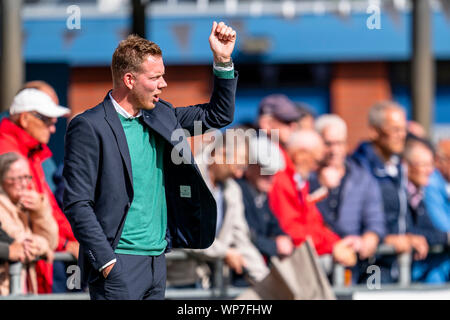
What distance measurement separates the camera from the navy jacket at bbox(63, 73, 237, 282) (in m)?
3.67

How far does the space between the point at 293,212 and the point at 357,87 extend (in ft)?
47.2

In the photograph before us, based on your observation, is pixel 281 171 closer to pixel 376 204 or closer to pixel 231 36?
pixel 376 204

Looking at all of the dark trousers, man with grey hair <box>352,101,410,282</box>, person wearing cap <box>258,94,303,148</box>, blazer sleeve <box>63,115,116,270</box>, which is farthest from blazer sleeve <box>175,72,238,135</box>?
man with grey hair <box>352,101,410,282</box>

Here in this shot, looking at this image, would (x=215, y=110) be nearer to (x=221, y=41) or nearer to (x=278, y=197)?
(x=221, y=41)

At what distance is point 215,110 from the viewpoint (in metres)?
3.91

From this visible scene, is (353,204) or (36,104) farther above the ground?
(36,104)

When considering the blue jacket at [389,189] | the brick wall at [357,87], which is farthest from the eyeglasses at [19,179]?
the brick wall at [357,87]

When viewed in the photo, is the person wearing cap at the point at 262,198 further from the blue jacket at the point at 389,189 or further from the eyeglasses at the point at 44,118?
the eyeglasses at the point at 44,118

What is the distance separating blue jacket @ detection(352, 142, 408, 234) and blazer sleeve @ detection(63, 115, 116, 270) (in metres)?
3.84

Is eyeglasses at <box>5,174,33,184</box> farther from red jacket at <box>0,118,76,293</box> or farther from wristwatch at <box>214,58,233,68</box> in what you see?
wristwatch at <box>214,58,233,68</box>

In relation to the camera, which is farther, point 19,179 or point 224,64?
point 19,179

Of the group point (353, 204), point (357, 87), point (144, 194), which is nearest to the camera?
point (144, 194)

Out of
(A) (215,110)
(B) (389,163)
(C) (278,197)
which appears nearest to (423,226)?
(B) (389,163)

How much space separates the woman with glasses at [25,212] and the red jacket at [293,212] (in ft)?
5.97
